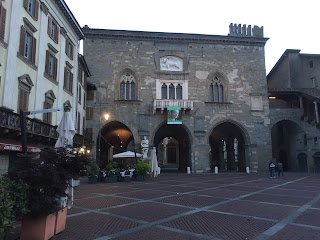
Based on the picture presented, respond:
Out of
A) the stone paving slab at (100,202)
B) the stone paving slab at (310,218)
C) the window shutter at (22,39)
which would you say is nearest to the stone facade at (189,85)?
the window shutter at (22,39)

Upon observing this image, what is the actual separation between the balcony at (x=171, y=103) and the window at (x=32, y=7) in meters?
14.2

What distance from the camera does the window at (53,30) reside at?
17547mm

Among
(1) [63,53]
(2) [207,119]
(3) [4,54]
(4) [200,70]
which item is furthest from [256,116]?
(3) [4,54]

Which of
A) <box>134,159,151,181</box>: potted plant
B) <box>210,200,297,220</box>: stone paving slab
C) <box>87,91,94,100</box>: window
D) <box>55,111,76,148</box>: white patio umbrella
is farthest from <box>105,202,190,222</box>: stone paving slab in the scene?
<box>87,91,94,100</box>: window

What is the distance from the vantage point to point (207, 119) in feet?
94.2

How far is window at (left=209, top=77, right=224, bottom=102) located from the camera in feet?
97.7

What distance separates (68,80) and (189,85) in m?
13.1

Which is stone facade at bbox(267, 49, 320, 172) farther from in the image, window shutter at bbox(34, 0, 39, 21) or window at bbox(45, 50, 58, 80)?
window shutter at bbox(34, 0, 39, 21)

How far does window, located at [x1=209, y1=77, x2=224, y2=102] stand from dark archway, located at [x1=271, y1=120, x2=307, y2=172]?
31.1 feet

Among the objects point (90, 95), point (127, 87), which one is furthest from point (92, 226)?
point (127, 87)

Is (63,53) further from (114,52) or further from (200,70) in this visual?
(200,70)

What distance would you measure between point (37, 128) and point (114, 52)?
15.7 metres

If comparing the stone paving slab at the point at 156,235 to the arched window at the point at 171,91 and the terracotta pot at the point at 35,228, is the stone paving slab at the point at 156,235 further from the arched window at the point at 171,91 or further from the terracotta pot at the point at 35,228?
the arched window at the point at 171,91

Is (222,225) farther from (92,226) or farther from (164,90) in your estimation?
(164,90)
